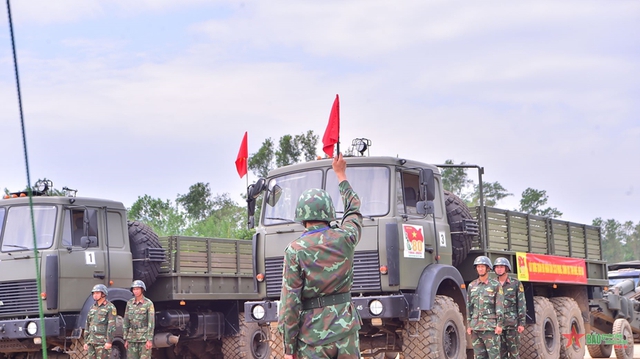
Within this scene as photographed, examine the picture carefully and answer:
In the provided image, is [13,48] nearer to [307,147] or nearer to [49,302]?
[49,302]

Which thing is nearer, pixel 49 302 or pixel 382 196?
pixel 382 196

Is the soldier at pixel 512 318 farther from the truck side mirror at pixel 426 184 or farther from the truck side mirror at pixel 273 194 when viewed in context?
the truck side mirror at pixel 273 194

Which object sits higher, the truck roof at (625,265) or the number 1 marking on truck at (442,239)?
the number 1 marking on truck at (442,239)

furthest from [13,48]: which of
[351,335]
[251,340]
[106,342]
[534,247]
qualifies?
[251,340]

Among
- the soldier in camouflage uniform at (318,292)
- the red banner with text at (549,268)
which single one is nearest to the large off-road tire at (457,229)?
the red banner with text at (549,268)

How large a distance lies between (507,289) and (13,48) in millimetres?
9215

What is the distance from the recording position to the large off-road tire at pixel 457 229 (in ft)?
41.3

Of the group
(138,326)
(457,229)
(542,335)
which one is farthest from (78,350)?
(542,335)

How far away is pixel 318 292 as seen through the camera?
19.6 ft

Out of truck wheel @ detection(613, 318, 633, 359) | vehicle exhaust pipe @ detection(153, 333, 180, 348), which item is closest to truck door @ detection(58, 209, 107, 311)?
vehicle exhaust pipe @ detection(153, 333, 180, 348)

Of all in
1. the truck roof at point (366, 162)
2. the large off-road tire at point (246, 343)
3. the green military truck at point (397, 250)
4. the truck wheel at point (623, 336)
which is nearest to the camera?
the green military truck at point (397, 250)

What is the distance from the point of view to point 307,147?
45094 millimetres

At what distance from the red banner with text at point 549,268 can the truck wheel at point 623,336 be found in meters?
1.42

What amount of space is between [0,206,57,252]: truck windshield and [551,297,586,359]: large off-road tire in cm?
776
